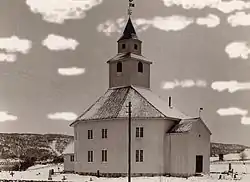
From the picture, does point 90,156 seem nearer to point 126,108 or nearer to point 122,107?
point 122,107

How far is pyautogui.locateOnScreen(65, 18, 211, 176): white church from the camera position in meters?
11.9

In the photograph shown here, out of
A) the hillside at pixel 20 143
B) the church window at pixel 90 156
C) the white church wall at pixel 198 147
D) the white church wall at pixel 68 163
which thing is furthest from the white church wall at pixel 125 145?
the white church wall at pixel 68 163

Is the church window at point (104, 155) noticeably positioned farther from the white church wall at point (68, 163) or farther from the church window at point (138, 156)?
the white church wall at point (68, 163)

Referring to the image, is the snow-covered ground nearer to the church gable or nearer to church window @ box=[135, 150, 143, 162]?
church window @ box=[135, 150, 143, 162]

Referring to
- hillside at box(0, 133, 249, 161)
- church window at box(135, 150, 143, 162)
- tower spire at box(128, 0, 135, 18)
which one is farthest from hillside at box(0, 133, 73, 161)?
tower spire at box(128, 0, 135, 18)

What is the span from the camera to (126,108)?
12.1 metres

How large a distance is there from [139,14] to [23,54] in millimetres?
1431

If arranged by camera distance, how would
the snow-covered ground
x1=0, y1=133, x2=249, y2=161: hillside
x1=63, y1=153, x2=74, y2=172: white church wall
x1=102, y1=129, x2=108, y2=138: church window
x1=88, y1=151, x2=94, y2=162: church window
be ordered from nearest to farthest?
1. x1=0, y1=133, x2=249, y2=161: hillside
2. the snow-covered ground
3. x1=102, y1=129, x2=108, y2=138: church window
4. x1=88, y1=151, x2=94, y2=162: church window
5. x1=63, y1=153, x2=74, y2=172: white church wall

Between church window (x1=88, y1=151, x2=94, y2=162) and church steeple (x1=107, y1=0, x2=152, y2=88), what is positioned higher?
church steeple (x1=107, y1=0, x2=152, y2=88)

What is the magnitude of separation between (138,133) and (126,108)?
531 mm

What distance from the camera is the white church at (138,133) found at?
11852mm

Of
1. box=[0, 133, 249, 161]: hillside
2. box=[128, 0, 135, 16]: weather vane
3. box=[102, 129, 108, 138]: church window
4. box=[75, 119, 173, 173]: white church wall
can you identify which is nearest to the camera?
box=[128, 0, 135, 16]: weather vane

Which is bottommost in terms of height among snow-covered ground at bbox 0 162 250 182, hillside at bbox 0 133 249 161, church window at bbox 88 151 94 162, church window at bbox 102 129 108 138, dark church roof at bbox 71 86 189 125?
snow-covered ground at bbox 0 162 250 182

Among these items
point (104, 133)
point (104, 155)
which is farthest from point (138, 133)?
point (104, 155)
